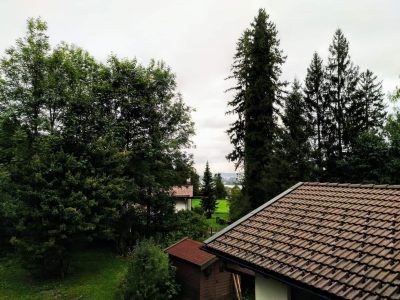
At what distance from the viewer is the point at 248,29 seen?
27375mm

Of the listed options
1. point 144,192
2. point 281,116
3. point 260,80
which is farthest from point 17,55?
point 281,116

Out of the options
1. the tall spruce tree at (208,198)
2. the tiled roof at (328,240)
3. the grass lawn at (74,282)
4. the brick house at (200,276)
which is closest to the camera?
the tiled roof at (328,240)

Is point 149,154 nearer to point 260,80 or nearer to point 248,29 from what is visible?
point 260,80

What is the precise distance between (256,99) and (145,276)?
16.0 metres

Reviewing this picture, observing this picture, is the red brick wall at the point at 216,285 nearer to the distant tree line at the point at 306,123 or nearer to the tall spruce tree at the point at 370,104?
the distant tree line at the point at 306,123

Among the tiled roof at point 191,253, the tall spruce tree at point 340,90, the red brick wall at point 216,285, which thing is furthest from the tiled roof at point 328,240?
the tall spruce tree at point 340,90

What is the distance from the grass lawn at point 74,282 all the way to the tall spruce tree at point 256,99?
36.1 ft

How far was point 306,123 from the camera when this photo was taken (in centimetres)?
2667

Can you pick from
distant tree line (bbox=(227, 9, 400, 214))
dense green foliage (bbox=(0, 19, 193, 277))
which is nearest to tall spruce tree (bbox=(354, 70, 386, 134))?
distant tree line (bbox=(227, 9, 400, 214))

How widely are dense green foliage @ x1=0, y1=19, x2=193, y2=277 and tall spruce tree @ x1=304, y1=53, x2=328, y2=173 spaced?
34.4 ft

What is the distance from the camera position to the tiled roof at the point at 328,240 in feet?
16.1

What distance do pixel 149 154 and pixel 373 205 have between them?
20.0 m

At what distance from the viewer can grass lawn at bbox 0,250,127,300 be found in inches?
712

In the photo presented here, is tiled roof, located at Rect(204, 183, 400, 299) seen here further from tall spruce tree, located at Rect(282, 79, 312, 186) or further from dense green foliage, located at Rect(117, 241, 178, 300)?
tall spruce tree, located at Rect(282, 79, 312, 186)
